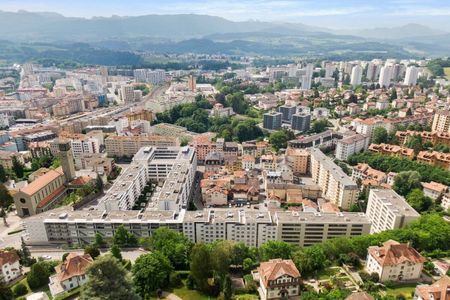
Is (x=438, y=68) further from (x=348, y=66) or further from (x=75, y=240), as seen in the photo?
(x=75, y=240)

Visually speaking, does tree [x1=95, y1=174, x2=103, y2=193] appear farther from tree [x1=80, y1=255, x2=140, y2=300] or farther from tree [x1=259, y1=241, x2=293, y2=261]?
tree [x1=80, y1=255, x2=140, y2=300]

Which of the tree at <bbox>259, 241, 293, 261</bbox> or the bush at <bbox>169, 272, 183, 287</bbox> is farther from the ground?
the tree at <bbox>259, 241, 293, 261</bbox>

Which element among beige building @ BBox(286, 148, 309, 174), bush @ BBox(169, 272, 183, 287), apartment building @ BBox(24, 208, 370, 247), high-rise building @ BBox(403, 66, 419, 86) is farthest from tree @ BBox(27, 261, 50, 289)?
high-rise building @ BBox(403, 66, 419, 86)

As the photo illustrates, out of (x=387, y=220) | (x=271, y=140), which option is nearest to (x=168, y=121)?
(x=271, y=140)

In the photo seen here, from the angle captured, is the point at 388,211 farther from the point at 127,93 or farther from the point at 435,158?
the point at 127,93

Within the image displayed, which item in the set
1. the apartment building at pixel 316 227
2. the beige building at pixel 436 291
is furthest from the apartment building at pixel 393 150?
the beige building at pixel 436 291

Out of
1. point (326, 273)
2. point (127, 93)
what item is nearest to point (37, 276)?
point (326, 273)
